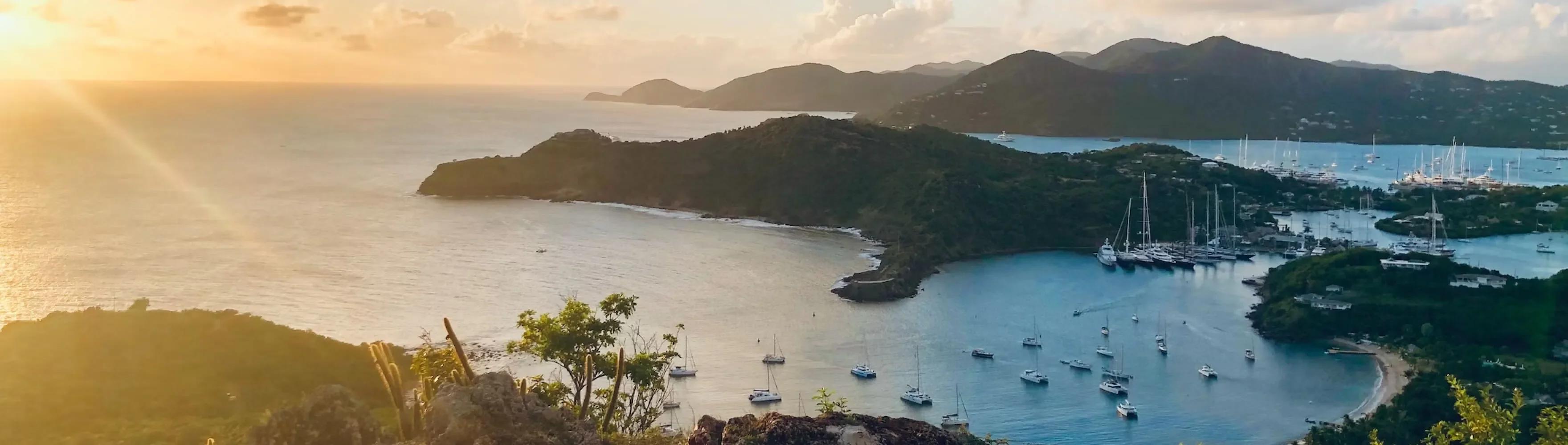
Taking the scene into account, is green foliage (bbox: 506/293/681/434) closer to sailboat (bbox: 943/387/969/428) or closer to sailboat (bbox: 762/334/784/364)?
sailboat (bbox: 943/387/969/428)

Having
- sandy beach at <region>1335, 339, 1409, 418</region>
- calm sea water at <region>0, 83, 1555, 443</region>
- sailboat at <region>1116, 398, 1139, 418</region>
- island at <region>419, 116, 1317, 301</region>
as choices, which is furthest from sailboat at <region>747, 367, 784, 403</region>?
island at <region>419, 116, 1317, 301</region>

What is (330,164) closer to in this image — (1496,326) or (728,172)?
(728,172)

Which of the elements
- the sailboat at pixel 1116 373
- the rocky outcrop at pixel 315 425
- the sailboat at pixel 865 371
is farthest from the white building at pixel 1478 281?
the rocky outcrop at pixel 315 425

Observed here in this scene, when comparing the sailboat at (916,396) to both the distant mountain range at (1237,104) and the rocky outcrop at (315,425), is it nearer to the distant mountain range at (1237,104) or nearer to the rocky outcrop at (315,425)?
the rocky outcrop at (315,425)

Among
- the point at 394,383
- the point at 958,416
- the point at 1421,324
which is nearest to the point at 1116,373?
the point at 958,416

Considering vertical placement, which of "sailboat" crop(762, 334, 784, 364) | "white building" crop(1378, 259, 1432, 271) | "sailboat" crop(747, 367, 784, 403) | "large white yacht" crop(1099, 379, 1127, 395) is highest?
"white building" crop(1378, 259, 1432, 271)

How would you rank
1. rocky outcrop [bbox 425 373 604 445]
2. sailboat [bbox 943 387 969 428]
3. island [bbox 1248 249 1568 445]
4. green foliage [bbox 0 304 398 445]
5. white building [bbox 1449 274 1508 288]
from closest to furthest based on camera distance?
rocky outcrop [bbox 425 373 604 445] < green foliage [bbox 0 304 398 445] < island [bbox 1248 249 1568 445] < sailboat [bbox 943 387 969 428] < white building [bbox 1449 274 1508 288]

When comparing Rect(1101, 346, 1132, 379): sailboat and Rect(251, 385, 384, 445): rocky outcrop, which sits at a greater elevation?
Rect(251, 385, 384, 445): rocky outcrop
